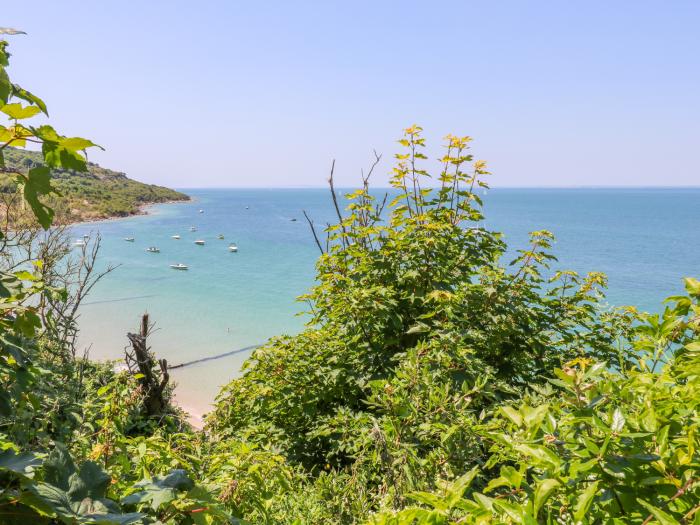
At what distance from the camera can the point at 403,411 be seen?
270 centimetres

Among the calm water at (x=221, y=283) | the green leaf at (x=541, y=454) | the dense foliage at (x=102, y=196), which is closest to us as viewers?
the green leaf at (x=541, y=454)

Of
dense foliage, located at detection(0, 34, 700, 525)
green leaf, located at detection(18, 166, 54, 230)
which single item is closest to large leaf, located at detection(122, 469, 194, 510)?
dense foliage, located at detection(0, 34, 700, 525)

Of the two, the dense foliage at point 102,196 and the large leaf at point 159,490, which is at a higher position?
the dense foliage at point 102,196

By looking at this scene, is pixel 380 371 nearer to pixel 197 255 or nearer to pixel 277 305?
pixel 277 305

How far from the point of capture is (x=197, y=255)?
45.3 m

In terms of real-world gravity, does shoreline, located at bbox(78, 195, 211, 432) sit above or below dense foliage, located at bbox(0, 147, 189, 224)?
below

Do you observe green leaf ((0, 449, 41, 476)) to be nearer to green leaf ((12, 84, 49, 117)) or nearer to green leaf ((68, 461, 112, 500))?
green leaf ((68, 461, 112, 500))


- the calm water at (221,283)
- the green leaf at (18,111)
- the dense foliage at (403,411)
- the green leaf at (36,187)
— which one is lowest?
the calm water at (221,283)

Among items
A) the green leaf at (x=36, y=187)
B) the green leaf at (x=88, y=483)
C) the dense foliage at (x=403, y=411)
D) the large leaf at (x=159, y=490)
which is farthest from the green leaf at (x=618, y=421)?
the green leaf at (x=36, y=187)

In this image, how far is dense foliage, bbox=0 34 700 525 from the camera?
3.61 ft

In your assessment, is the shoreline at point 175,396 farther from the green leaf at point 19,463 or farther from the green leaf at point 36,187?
the green leaf at point 36,187

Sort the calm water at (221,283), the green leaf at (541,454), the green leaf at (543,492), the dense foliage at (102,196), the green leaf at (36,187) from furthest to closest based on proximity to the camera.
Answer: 1. the dense foliage at (102,196)
2. the calm water at (221,283)
3. the green leaf at (36,187)
4. the green leaf at (541,454)
5. the green leaf at (543,492)

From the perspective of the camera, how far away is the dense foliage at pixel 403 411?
3.61 feet

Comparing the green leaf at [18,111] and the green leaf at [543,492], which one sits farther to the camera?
the green leaf at [18,111]
